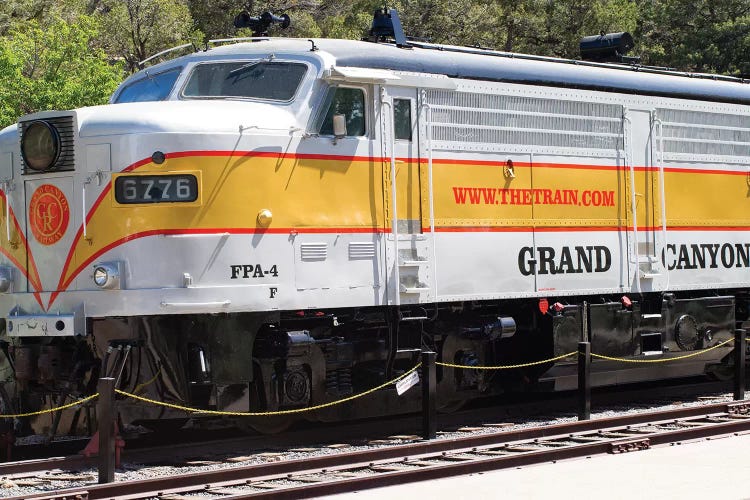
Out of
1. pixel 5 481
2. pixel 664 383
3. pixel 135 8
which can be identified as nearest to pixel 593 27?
pixel 135 8

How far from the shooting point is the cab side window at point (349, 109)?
11.4m

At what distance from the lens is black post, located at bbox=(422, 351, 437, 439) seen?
11.5 metres

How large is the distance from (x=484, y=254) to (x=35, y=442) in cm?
517

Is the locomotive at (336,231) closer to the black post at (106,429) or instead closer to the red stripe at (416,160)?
the red stripe at (416,160)

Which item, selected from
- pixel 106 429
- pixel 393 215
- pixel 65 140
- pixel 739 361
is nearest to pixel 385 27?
pixel 393 215

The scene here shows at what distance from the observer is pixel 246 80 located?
1159cm

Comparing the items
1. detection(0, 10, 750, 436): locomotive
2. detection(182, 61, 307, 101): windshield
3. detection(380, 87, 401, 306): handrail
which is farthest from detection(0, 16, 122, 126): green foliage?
detection(380, 87, 401, 306): handrail

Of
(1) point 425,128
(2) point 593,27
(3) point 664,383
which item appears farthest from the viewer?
(2) point 593,27

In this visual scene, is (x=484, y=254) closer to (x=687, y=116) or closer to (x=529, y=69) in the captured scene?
(x=529, y=69)

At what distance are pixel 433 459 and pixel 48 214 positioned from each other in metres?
4.21

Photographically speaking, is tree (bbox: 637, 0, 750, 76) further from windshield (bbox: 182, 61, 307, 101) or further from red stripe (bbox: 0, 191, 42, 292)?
red stripe (bbox: 0, 191, 42, 292)

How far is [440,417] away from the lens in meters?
13.3

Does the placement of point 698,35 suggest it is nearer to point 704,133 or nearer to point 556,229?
point 704,133

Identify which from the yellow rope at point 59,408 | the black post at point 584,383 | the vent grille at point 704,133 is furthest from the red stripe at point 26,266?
the vent grille at point 704,133
